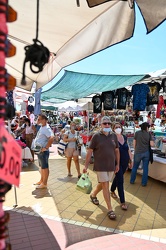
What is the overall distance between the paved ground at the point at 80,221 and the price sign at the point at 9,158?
2527mm

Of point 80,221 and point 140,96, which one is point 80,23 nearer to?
Answer: point 80,221

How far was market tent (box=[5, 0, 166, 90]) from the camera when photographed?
7.26 feet

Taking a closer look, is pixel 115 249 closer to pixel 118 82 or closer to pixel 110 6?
pixel 110 6

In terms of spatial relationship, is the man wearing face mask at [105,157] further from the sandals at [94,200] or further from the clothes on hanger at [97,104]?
the clothes on hanger at [97,104]

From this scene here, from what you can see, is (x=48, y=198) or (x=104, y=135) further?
(x=48, y=198)

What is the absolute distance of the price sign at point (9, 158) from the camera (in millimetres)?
739

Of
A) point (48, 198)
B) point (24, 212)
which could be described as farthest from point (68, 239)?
point (48, 198)

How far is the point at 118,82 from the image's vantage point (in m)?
6.86

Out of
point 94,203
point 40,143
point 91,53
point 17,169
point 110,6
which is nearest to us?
point 17,169

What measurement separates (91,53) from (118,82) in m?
4.05

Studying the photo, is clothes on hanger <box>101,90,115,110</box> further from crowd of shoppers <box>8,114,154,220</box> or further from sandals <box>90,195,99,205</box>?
sandals <box>90,195,99,205</box>

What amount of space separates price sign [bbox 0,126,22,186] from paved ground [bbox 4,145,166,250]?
253 centimetres

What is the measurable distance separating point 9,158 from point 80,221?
11.8 feet

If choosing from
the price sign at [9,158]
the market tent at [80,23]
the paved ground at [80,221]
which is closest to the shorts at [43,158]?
the paved ground at [80,221]
